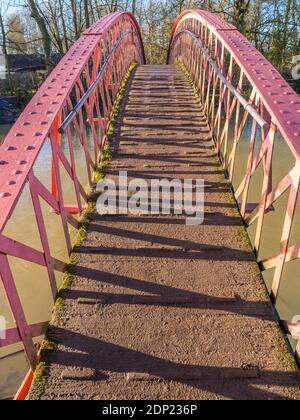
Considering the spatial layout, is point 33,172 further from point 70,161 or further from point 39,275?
point 39,275

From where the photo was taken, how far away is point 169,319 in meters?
2.80

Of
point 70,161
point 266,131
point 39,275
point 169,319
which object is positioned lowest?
point 39,275

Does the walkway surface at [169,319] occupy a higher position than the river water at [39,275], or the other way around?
the walkway surface at [169,319]

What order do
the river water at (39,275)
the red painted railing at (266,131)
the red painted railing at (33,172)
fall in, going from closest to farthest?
the red painted railing at (33,172), the red painted railing at (266,131), the river water at (39,275)

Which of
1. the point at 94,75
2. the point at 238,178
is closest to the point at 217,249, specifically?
the point at 94,75

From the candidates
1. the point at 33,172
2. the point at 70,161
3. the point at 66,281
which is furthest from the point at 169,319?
the point at 70,161

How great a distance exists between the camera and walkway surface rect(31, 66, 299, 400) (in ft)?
7.75

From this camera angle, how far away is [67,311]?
287cm

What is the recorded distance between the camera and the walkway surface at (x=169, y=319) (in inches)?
93.0

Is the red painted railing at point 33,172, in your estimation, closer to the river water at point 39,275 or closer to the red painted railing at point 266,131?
the river water at point 39,275

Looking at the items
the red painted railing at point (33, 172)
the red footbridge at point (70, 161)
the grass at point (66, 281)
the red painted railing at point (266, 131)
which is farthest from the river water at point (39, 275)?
the grass at point (66, 281)

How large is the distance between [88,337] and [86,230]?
4.28 feet

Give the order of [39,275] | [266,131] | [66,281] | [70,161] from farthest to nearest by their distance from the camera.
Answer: [39,275] → [70,161] → [266,131] → [66,281]

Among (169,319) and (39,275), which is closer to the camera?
(169,319)
